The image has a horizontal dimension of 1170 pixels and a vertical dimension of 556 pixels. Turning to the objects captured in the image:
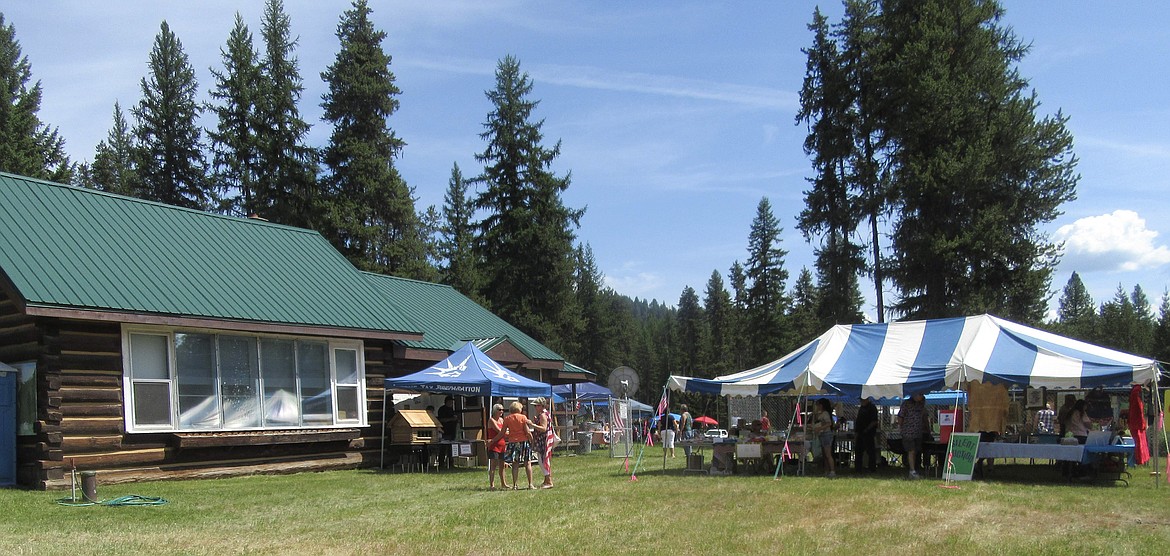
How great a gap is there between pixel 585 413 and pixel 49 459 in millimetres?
24809

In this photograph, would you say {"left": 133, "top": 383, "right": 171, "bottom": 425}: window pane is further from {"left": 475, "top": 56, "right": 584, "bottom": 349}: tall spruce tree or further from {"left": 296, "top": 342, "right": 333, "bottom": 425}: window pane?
{"left": 475, "top": 56, "right": 584, "bottom": 349}: tall spruce tree

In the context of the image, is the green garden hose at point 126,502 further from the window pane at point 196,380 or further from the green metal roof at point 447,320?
the green metal roof at point 447,320

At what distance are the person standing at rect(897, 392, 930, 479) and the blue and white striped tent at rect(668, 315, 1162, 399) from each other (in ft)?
2.61

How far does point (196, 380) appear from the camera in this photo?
1780 cm

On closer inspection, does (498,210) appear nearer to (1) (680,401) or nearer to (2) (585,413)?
(2) (585,413)

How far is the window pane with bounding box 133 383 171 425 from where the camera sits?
16906mm

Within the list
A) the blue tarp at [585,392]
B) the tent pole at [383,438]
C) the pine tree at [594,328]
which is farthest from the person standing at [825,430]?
the pine tree at [594,328]

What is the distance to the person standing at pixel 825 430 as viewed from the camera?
58.0ft

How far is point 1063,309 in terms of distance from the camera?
10919 cm

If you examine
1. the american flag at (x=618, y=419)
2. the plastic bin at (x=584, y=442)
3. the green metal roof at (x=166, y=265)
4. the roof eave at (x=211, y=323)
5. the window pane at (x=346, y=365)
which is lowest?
the plastic bin at (x=584, y=442)

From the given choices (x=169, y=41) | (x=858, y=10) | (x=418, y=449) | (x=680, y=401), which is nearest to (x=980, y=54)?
(x=858, y=10)

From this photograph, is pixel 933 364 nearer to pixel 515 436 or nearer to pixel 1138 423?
pixel 1138 423

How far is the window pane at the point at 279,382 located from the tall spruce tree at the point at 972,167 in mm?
19866

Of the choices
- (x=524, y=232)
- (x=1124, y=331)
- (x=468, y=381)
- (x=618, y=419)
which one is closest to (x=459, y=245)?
(x=524, y=232)
